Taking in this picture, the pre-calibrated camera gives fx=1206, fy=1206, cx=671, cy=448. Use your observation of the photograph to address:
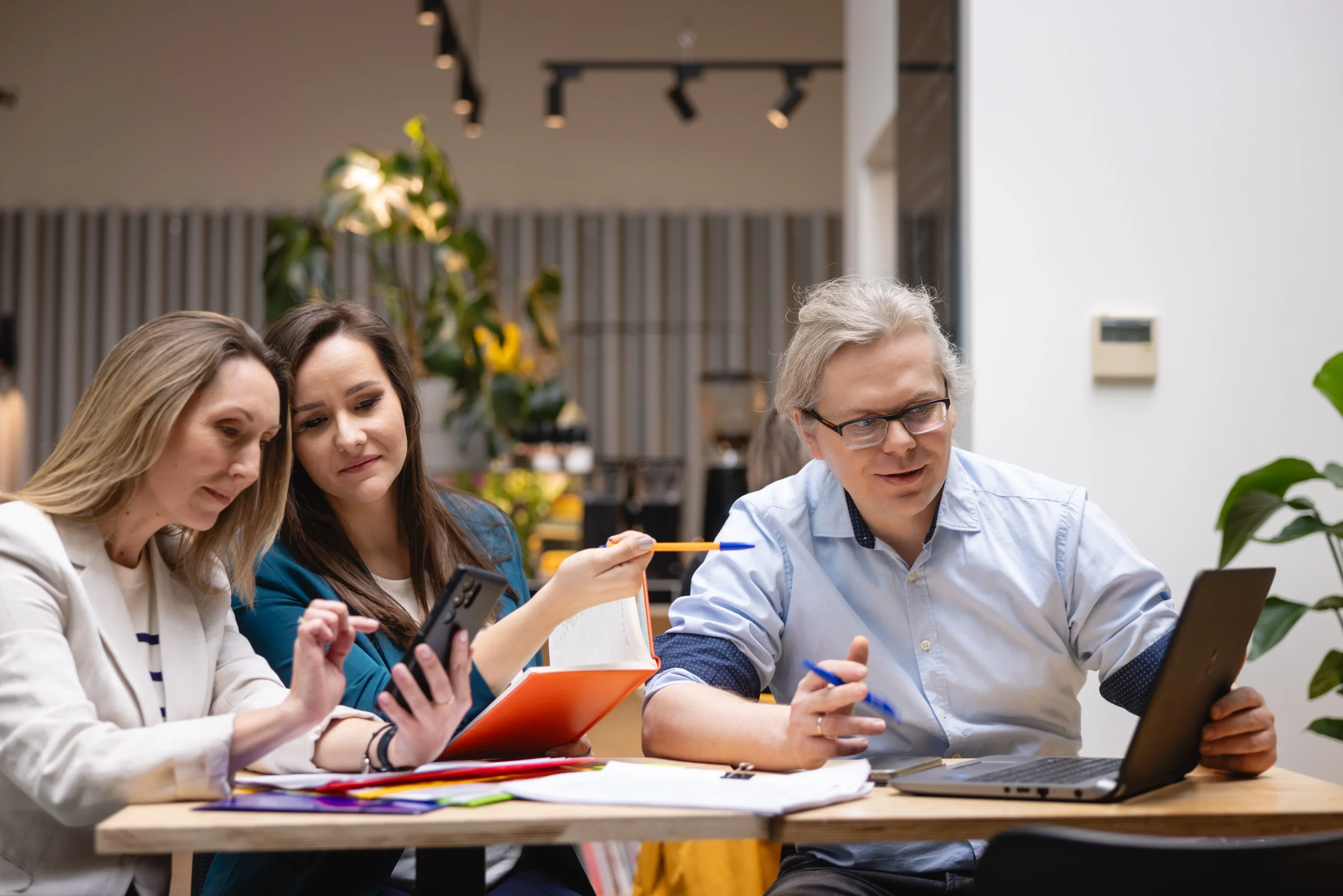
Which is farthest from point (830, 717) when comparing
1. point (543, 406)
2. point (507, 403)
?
point (543, 406)

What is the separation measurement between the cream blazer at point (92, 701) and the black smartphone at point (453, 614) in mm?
191

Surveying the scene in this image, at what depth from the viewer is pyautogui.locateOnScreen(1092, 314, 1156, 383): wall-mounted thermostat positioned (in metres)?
2.78

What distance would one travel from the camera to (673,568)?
4176 millimetres

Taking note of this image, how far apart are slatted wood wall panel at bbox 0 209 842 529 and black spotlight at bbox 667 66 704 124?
202 centimetres

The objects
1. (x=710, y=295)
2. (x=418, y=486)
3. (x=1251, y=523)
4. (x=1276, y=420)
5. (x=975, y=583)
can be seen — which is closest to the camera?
(x=975, y=583)

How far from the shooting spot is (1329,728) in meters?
2.39

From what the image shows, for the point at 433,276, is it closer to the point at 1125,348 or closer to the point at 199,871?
the point at 1125,348

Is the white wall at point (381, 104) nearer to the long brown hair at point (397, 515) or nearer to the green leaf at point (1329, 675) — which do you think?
the green leaf at point (1329, 675)

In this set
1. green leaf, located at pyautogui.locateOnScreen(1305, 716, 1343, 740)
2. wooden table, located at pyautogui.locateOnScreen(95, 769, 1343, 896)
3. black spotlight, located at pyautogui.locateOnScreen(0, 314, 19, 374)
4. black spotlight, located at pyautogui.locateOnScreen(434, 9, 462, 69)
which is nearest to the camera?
wooden table, located at pyautogui.locateOnScreen(95, 769, 1343, 896)

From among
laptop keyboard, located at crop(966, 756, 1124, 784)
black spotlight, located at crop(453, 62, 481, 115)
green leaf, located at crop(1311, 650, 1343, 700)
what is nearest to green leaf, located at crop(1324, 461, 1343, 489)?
green leaf, located at crop(1311, 650, 1343, 700)

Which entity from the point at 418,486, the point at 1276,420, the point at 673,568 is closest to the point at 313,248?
the point at 673,568

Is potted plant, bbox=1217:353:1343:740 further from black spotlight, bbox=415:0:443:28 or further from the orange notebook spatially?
black spotlight, bbox=415:0:443:28

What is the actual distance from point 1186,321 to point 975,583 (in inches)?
55.8

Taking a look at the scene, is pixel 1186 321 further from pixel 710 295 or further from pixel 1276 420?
pixel 710 295
